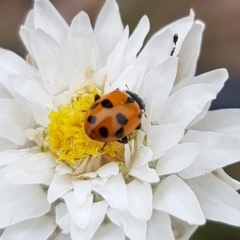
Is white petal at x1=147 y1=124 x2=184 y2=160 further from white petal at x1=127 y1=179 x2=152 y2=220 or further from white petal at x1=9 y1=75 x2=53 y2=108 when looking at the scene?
white petal at x1=9 y1=75 x2=53 y2=108

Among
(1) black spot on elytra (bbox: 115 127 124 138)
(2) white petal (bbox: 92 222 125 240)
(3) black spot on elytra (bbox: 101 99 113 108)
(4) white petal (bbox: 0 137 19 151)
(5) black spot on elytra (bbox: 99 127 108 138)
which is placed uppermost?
(3) black spot on elytra (bbox: 101 99 113 108)

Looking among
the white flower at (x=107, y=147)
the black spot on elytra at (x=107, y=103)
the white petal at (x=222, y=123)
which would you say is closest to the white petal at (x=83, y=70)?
the white flower at (x=107, y=147)

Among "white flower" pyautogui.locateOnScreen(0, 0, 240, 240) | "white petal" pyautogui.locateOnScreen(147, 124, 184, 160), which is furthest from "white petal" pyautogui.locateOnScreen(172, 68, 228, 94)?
"white petal" pyautogui.locateOnScreen(147, 124, 184, 160)

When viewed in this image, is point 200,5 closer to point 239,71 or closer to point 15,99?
point 239,71

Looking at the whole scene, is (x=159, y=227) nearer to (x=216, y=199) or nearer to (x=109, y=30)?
(x=216, y=199)

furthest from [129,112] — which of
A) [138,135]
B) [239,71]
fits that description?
[239,71]
